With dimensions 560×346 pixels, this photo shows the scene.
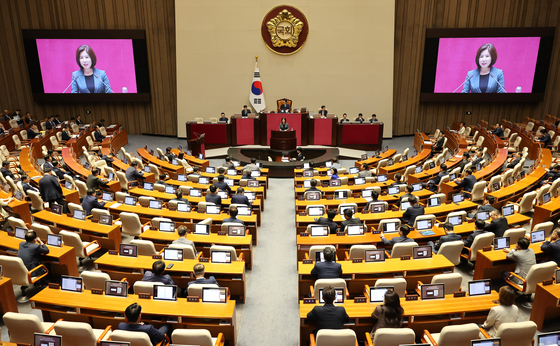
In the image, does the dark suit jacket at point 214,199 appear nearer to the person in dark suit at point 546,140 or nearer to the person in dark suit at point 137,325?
the person in dark suit at point 137,325

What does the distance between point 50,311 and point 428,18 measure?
60.8ft

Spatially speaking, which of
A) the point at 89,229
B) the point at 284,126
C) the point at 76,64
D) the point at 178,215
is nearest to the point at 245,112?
the point at 284,126

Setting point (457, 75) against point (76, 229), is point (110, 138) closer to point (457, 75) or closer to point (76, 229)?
point (76, 229)

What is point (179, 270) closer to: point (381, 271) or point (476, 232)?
point (381, 271)

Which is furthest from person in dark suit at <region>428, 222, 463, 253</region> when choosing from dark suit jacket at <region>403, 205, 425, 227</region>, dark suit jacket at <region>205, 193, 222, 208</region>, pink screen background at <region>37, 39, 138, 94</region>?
pink screen background at <region>37, 39, 138, 94</region>

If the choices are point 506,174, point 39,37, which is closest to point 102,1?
point 39,37

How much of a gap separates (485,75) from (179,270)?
17450mm

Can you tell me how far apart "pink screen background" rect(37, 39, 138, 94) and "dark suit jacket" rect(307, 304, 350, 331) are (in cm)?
1731

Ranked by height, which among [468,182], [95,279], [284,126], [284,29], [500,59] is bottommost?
[95,279]

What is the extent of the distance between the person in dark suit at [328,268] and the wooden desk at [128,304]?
1305mm

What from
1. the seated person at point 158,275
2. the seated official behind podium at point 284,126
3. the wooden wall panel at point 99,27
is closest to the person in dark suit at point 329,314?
the seated person at point 158,275

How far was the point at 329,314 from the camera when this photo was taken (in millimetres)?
4605

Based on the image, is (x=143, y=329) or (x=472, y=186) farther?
(x=472, y=186)

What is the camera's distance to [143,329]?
178 inches
